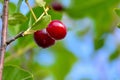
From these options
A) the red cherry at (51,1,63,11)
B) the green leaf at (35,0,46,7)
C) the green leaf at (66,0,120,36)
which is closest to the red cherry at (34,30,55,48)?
the green leaf at (35,0,46,7)

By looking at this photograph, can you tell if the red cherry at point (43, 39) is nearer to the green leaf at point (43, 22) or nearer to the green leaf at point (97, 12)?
the green leaf at point (43, 22)

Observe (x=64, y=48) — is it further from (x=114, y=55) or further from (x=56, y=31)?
(x=56, y=31)

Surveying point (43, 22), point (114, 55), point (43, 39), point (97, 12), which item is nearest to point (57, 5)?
point (97, 12)

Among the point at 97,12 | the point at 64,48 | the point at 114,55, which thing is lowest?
the point at 114,55

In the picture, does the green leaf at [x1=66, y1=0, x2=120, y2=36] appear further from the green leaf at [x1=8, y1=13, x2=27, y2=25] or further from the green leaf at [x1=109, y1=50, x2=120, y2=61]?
the green leaf at [x1=8, y1=13, x2=27, y2=25]

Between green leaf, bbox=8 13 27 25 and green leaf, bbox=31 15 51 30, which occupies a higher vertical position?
green leaf, bbox=8 13 27 25

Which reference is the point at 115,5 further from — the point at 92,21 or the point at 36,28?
the point at 36,28

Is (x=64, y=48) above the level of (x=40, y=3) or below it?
above

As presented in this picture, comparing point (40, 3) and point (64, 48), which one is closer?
point (40, 3)
